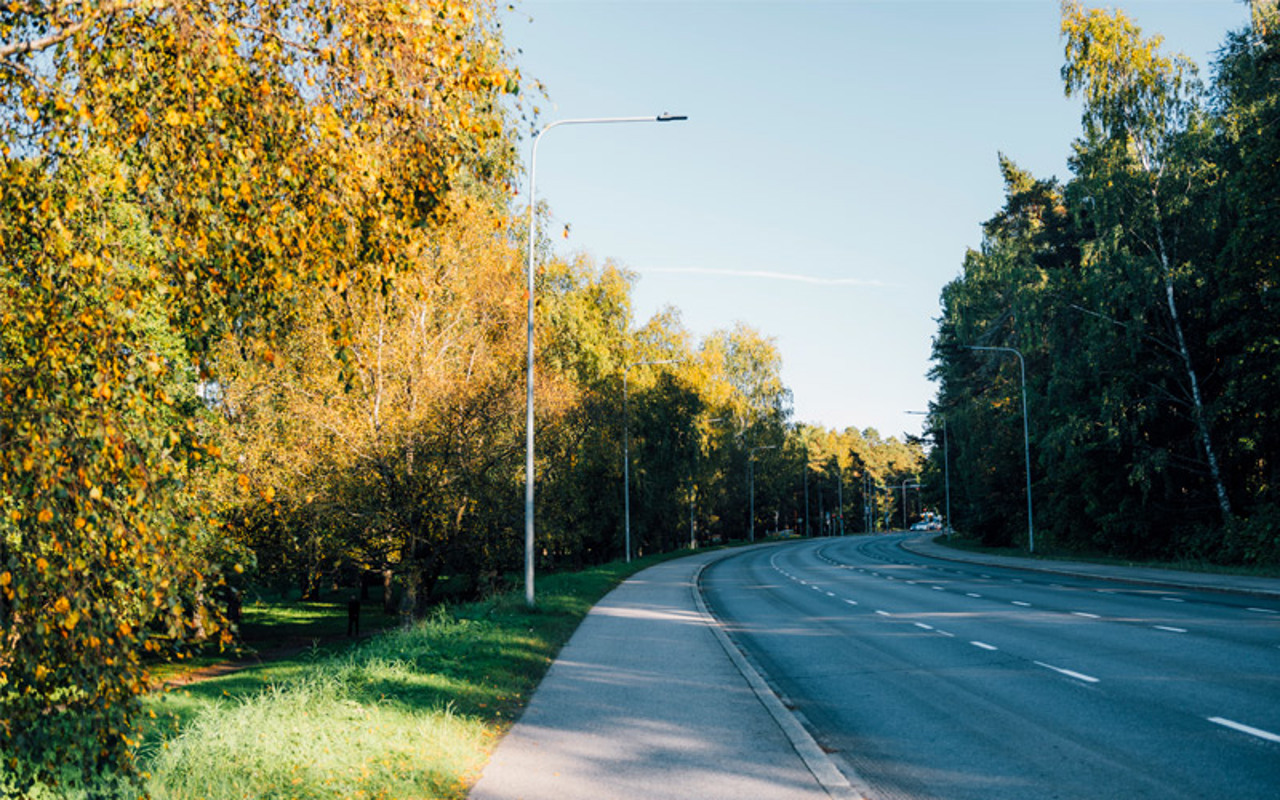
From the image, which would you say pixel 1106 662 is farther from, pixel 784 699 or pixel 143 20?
pixel 143 20

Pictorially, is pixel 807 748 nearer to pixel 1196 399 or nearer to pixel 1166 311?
pixel 1196 399

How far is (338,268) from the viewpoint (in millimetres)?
4871

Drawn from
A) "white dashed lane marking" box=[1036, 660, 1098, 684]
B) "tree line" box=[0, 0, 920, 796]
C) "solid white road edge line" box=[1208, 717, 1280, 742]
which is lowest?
"white dashed lane marking" box=[1036, 660, 1098, 684]

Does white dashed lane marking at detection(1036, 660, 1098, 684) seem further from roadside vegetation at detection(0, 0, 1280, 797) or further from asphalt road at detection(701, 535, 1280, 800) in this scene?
roadside vegetation at detection(0, 0, 1280, 797)

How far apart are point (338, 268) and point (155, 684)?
2183mm

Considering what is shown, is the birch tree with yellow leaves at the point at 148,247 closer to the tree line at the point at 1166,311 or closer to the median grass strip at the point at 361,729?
the median grass strip at the point at 361,729

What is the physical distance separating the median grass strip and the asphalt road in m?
3.03

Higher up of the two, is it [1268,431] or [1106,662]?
[1268,431]

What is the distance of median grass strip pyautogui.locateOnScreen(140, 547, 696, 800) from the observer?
5.78 metres

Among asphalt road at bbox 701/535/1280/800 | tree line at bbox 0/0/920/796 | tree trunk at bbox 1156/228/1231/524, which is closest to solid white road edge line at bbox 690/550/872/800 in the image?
asphalt road at bbox 701/535/1280/800

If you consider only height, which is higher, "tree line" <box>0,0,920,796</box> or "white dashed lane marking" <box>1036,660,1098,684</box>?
"tree line" <box>0,0,920,796</box>

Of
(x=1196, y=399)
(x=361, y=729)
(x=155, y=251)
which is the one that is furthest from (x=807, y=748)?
(x=1196, y=399)

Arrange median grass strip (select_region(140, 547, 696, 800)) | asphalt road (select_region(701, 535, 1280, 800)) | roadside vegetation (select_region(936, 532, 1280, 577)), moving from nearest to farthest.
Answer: median grass strip (select_region(140, 547, 696, 800)) → asphalt road (select_region(701, 535, 1280, 800)) → roadside vegetation (select_region(936, 532, 1280, 577))

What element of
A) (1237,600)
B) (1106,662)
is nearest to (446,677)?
(1106,662)
